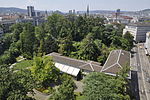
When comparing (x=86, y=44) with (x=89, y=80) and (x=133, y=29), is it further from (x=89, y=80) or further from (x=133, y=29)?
(x=133, y=29)

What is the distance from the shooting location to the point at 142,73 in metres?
34.6

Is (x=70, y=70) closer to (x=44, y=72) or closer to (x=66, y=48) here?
(x=44, y=72)

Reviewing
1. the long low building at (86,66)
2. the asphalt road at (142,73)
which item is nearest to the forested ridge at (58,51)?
the long low building at (86,66)

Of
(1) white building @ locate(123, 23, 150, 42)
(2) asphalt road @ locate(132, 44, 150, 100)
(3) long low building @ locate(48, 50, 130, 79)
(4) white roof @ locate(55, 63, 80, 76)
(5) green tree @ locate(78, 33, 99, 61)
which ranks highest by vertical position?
(1) white building @ locate(123, 23, 150, 42)

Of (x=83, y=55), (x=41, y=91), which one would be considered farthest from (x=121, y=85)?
(x=83, y=55)

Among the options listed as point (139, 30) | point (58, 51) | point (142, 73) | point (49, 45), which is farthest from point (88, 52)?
point (139, 30)

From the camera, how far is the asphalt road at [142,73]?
25.9 meters

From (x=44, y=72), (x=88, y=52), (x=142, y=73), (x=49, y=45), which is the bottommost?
(x=142, y=73)

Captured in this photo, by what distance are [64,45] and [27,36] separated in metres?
11.9

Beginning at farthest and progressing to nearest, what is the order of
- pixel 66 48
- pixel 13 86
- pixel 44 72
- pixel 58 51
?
pixel 58 51, pixel 66 48, pixel 44 72, pixel 13 86

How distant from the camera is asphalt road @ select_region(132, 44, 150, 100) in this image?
25.9 meters

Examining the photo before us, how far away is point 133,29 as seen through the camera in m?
67.6

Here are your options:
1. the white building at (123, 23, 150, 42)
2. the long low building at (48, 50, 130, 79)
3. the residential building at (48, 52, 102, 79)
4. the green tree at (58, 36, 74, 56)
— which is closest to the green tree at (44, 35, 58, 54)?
the green tree at (58, 36, 74, 56)

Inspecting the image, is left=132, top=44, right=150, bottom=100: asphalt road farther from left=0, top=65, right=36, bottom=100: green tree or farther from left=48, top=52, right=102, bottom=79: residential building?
left=0, top=65, right=36, bottom=100: green tree
